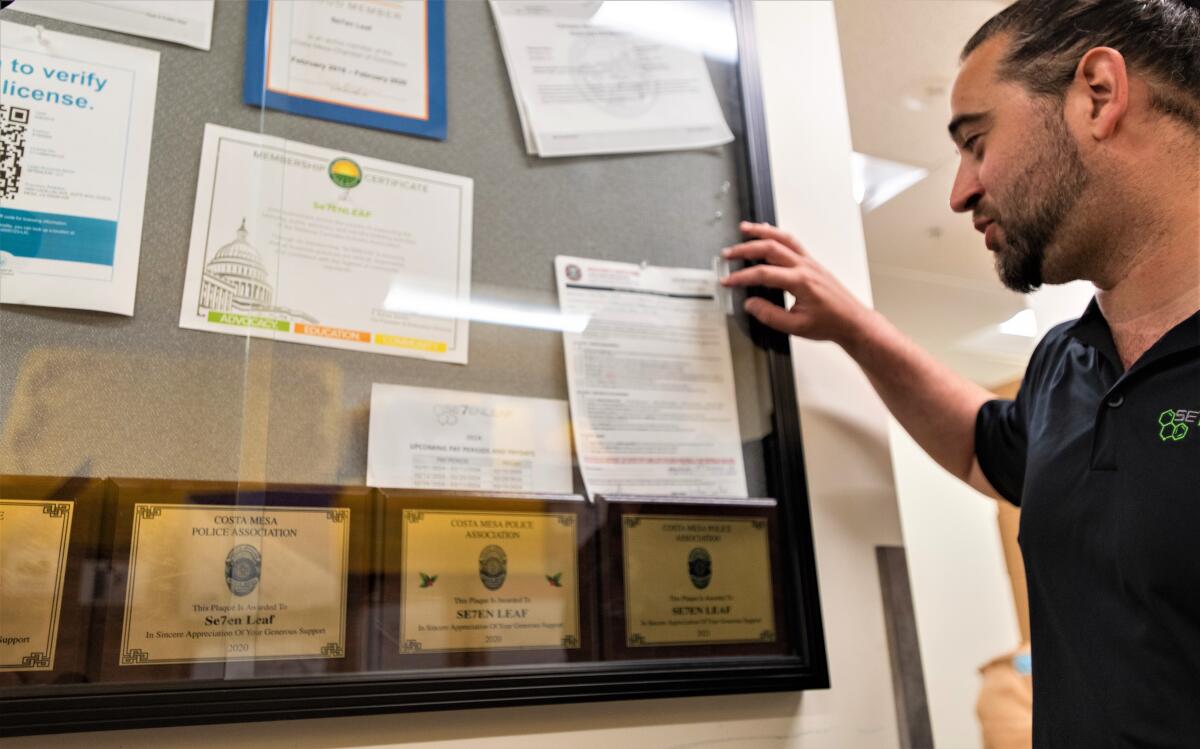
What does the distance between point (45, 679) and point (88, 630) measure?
34 mm

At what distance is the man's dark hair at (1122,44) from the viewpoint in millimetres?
773

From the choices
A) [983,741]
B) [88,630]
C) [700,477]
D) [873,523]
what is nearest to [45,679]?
[88,630]

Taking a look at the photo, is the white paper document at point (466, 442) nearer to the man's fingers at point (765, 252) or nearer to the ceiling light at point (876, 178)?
the man's fingers at point (765, 252)

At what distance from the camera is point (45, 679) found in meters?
0.52

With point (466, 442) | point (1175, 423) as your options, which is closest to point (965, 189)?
point (1175, 423)

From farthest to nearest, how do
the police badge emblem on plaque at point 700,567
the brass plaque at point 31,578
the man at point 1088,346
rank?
the police badge emblem on plaque at point 700,567, the man at point 1088,346, the brass plaque at point 31,578

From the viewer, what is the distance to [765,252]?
2.78 feet

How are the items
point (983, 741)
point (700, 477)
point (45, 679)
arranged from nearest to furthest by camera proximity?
Result: point (45, 679)
point (700, 477)
point (983, 741)

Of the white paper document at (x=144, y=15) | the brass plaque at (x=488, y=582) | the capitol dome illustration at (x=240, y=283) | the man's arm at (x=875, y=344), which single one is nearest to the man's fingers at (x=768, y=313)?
the man's arm at (x=875, y=344)

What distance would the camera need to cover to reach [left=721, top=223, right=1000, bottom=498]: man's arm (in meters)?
0.84

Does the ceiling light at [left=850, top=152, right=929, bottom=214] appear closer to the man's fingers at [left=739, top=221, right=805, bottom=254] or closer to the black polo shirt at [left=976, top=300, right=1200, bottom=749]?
the man's fingers at [left=739, top=221, right=805, bottom=254]

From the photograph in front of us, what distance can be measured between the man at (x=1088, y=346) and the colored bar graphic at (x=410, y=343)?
0.99 ft

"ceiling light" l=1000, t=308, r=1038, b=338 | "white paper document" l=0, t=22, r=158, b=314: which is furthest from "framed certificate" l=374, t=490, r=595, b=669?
"ceiling light" l=1000, t=308, r=1038, b=338

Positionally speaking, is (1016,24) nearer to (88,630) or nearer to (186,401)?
(186,401)
